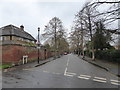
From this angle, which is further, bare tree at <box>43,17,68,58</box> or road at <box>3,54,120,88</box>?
bare tree at <box>43,17,68,58</box>

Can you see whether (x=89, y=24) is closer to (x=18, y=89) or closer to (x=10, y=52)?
(x=10, y=52)

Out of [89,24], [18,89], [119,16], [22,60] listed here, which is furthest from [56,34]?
[18,89]

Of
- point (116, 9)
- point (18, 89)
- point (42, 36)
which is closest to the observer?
point (18, 89)

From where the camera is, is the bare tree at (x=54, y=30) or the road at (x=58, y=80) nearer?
the road at (x=58, y=80)

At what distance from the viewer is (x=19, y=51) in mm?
20688

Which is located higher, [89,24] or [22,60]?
[89,24]

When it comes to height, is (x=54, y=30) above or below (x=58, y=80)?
above

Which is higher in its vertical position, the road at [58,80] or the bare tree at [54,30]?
the bare tree at [54,30]

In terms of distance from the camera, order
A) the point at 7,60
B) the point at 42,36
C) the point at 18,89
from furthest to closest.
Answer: the point at 42,36, the point at 7,60, the point at 18,89

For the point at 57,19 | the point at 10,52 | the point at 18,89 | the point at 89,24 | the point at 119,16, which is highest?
the point at 57,19

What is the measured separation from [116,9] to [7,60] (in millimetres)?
14575

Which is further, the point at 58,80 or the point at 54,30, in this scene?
the point at 54,30

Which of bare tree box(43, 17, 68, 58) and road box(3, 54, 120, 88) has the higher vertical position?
bare tree box(43, 17, 68, 58)

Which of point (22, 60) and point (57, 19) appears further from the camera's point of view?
point (57, 19)
